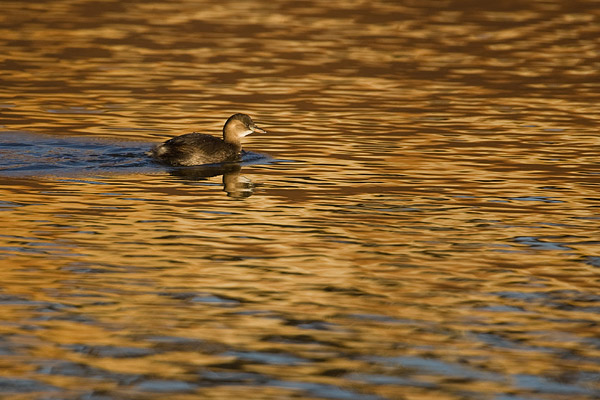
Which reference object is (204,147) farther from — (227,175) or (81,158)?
(81,158)

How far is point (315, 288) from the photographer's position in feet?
34.4

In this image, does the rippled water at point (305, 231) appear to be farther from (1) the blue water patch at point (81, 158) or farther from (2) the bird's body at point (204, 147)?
(2) the bird's body at point (204, 147)

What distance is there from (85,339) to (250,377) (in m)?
1.48

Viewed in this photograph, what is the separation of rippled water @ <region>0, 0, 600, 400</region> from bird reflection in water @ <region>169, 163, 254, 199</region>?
7cm

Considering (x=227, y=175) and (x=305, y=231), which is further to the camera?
(x=227, y=175)

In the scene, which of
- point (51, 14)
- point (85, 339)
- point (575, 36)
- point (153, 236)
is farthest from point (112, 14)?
point (85, 339)

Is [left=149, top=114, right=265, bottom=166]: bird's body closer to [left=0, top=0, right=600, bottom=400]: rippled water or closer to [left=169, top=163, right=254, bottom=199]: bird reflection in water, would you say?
[left=169, top=163, right=254, bottom=199]: bird reflection in water

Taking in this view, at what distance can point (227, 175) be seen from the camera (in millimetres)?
16938

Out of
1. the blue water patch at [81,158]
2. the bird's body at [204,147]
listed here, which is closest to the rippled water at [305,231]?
the blue water patch at [81,158]

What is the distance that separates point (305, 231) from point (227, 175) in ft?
14.1

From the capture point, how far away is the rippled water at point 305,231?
8.46 m

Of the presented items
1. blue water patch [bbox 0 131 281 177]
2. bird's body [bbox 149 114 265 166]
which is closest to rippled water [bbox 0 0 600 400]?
blue water patch [bbox 0 131 281 177]

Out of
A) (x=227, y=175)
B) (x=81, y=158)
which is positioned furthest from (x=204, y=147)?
(x=81, y=158)

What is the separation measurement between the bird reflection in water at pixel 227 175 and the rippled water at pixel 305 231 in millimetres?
67
